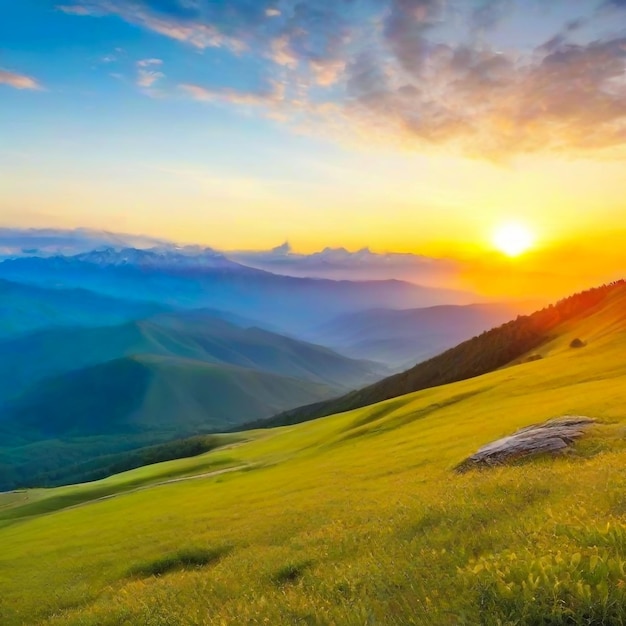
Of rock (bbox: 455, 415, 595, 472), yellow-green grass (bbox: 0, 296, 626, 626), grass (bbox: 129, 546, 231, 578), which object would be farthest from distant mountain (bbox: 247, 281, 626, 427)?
grass (bbox: 129, 546, 231, 578)

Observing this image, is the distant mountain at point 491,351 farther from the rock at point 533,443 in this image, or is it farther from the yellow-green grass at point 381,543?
the rock at point 533,443

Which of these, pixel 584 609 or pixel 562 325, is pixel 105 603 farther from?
pixel 562 325

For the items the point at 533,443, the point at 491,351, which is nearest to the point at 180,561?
the point at 533,443

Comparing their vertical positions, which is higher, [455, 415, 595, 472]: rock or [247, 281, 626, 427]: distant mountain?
[247, 281, 626, 427]: distant mountain

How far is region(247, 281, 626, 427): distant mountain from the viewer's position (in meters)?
132

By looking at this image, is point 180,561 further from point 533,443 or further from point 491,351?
point 491,351

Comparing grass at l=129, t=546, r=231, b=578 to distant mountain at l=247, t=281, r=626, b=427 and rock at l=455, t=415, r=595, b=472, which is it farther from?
distant mountain at l=247, t=281, r=626, b=427

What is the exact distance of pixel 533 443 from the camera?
2370 cm

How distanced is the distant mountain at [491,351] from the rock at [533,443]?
9593 centimetres

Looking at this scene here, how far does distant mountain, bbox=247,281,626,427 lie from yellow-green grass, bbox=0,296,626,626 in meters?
88.1

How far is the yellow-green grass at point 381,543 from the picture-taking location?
8.97m

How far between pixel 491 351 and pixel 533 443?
13134cm

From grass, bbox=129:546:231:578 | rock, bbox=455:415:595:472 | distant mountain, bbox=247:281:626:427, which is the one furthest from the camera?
distant mountain, bbox=247:281:626:427

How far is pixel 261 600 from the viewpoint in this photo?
12.5 m
